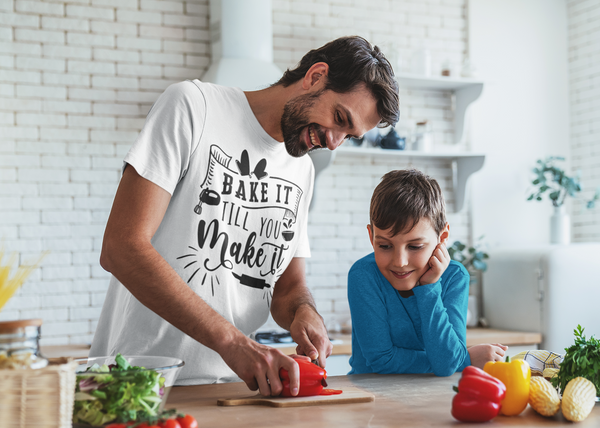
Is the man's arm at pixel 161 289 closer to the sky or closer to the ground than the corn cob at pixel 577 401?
closer to the sky

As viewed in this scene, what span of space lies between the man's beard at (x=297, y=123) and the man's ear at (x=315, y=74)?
0.11 ft

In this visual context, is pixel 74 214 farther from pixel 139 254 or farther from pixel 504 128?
pixel 504 128

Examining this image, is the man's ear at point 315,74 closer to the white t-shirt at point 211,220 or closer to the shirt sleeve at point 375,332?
the white t-shirt at point 211,220

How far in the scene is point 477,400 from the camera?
102 centimetres

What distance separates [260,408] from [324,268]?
246cm

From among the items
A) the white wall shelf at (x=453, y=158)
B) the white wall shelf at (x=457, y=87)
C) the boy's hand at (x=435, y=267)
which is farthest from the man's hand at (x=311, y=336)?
the white wall shelf at (x=457, y=87)

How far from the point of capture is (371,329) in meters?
1.66

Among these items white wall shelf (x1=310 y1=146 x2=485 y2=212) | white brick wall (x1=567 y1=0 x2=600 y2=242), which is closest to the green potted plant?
white brick wall (x1=567 y1=0 x2=600 y2=242)

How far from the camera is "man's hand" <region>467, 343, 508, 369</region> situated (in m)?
1.59

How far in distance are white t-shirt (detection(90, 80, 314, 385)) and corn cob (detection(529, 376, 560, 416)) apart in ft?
2.52

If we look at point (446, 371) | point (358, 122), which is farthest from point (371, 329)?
point (358, 122)

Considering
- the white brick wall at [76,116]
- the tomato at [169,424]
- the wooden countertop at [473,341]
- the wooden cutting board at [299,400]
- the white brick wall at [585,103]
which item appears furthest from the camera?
the white brick wall at [585,103]

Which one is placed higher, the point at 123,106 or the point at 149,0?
the point at 149,0

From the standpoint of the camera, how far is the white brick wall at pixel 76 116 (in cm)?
310
